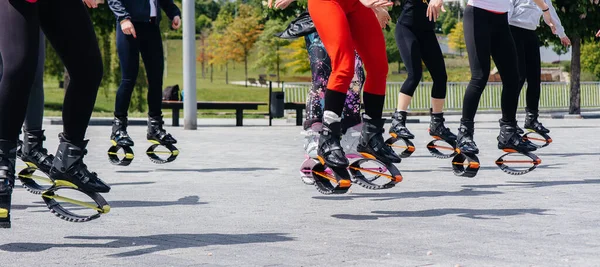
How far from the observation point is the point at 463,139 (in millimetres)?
8125

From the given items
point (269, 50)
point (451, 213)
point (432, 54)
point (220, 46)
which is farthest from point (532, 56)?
point (220, 46)

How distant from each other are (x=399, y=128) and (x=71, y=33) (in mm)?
4942

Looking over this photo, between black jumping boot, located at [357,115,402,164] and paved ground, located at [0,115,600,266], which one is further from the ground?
black jumping boot, located at [357,115,402,164]

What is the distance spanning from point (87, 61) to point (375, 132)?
224 centimetres

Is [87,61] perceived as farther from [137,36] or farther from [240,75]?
[240,75]

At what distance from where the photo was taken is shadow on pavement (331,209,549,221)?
6.09m

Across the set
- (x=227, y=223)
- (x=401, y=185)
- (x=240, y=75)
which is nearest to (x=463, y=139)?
(x=401, y=185)

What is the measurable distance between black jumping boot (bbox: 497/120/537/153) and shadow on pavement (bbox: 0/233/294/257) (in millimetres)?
3672

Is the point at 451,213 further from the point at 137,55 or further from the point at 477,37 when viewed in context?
the point at 137,55

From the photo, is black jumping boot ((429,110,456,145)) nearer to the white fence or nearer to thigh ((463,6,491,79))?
thigh ((463,6,491,79))

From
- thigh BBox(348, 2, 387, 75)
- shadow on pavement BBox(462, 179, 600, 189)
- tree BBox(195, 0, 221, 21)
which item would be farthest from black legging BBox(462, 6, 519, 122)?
tree BBox(195, 0, 221, 21)

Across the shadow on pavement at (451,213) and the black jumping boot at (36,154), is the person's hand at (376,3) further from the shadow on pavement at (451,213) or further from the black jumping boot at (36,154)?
→ the black jumping boot at (36,154)

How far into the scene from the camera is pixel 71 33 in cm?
528

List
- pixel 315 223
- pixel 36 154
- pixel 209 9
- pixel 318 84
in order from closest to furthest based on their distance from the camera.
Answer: pixel 315 223 < pixel 36 154 < pixel 318 84 < pixel 209 9
